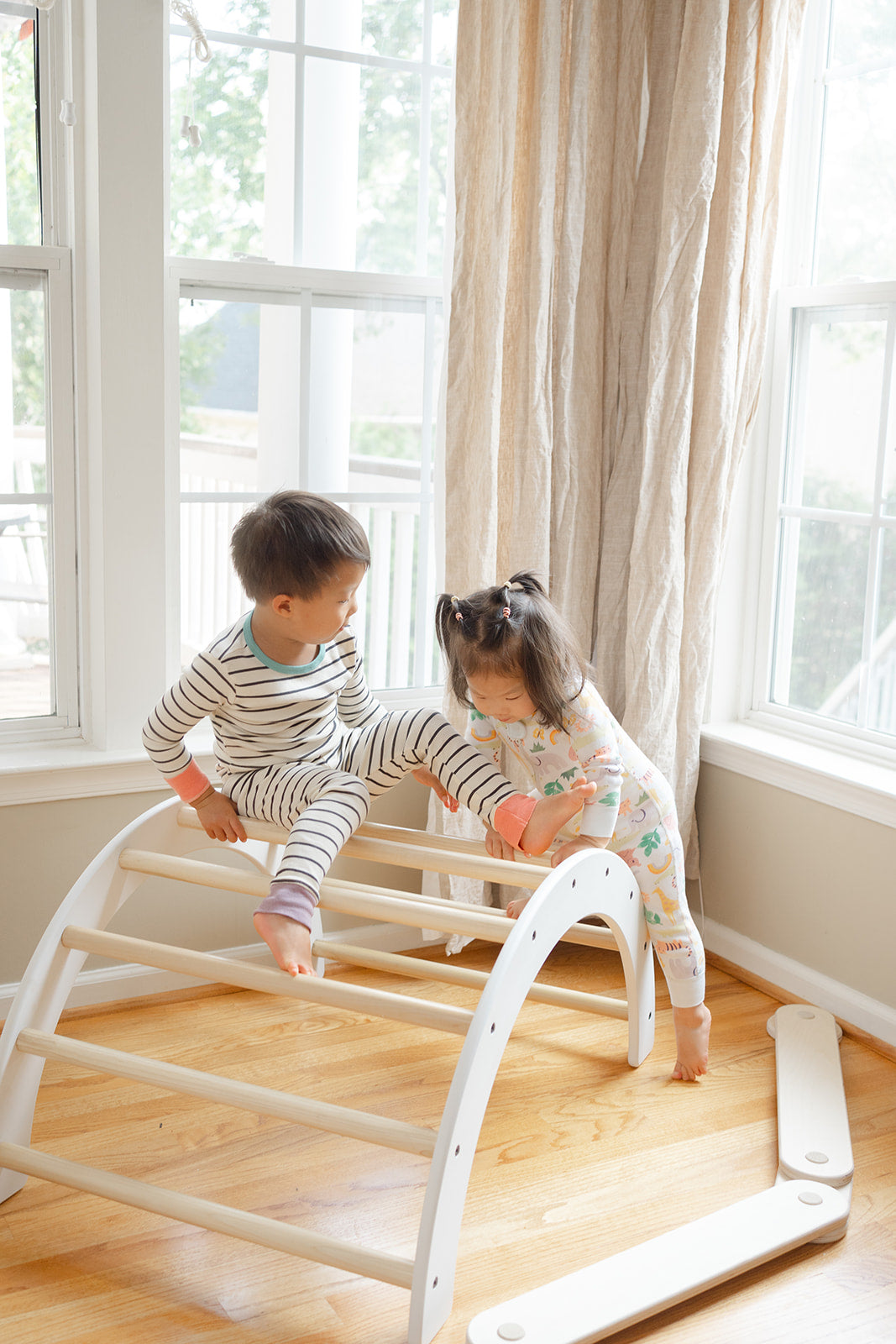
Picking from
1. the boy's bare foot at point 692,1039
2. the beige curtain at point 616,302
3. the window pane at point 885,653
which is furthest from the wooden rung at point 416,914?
the window pane at point 885,653

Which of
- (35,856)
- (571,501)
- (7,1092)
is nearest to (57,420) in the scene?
(35,856)

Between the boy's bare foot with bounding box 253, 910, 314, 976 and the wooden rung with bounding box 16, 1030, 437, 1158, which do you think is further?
the boy's bare foot with bounding box 253, 910, 314, 976

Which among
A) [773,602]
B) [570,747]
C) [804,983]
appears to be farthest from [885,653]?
[570,747]

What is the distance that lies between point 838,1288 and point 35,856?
1.50 m

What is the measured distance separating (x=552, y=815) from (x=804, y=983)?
3.22 feet

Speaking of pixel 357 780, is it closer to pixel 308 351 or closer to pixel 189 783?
pixel 189 783

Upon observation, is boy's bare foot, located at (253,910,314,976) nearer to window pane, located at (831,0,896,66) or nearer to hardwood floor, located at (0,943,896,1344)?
hardwood floor, located at (0,943,896,1344)

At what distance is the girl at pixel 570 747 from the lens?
5.57 feet

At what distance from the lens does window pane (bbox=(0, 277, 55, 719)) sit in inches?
85.2

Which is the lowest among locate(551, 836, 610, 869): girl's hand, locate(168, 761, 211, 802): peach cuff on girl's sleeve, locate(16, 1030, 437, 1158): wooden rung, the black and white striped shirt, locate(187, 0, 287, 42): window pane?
locate(16, 1030, 437, 1158): wooden rung

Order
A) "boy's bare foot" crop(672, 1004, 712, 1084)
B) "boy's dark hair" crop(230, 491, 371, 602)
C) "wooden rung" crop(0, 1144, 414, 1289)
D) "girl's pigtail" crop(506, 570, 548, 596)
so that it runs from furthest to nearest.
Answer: "boy's bare foot" crop(672, 1004, 712, 1084)
"girl's pigtail" crop(506, 570, 548, 596)
"boy's dark hair" crop(230, 491, 371, 602)
"wooden rung" crop(0, 1144, 414, 1289)

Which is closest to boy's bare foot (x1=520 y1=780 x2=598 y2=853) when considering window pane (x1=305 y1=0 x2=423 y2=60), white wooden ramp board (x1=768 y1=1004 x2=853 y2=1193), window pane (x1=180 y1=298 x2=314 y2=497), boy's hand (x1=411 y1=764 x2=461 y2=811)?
boy's hand (x1=411 y1=764 x2=461 y2=811)

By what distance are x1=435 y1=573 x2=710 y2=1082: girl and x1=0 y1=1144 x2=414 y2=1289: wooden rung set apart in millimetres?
564

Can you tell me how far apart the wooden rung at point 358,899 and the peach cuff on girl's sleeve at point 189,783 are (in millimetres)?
99
